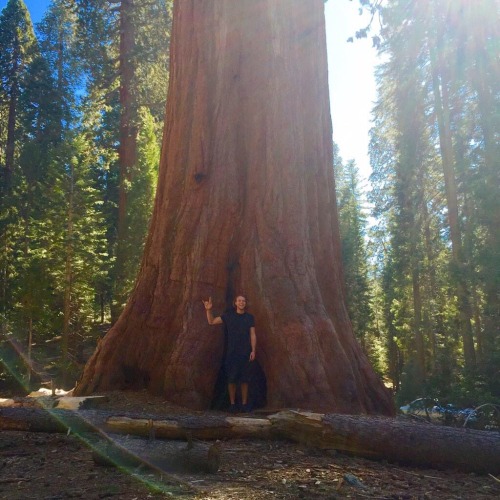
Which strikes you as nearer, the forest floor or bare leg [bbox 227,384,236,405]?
the forest floor

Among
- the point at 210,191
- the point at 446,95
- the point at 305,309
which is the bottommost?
the point at 305,309

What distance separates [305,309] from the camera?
7793 mm

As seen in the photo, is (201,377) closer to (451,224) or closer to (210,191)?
(210,191)

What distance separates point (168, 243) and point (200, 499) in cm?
541

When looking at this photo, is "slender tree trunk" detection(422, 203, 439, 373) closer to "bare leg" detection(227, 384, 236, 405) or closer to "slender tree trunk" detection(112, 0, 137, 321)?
"slender tree trunk" detection(112, 0, 137, 321)

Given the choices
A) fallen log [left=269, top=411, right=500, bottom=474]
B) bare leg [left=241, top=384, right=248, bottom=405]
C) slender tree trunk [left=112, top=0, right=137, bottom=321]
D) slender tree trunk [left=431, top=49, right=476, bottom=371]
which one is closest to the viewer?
fallen log [left=269, top=411, right=500, bottom=474]

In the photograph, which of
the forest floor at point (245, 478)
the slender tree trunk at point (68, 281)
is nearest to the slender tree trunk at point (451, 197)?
the slender tree trunk at point (68, 281)

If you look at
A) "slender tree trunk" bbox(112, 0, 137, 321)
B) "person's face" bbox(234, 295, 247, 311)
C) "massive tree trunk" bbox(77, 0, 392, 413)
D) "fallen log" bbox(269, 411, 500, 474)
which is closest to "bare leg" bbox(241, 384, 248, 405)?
"massive tree trunk" bbox(77, 0, 392, 413)

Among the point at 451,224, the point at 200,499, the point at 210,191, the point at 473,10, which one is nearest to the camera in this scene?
the point at 200,499

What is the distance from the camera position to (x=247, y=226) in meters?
8.60

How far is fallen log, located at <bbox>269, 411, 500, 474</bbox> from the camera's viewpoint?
16.4 ft

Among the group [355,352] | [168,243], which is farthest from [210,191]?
[355,352]

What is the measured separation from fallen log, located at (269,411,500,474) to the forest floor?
8cm

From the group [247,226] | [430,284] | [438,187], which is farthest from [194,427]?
[430,284]
